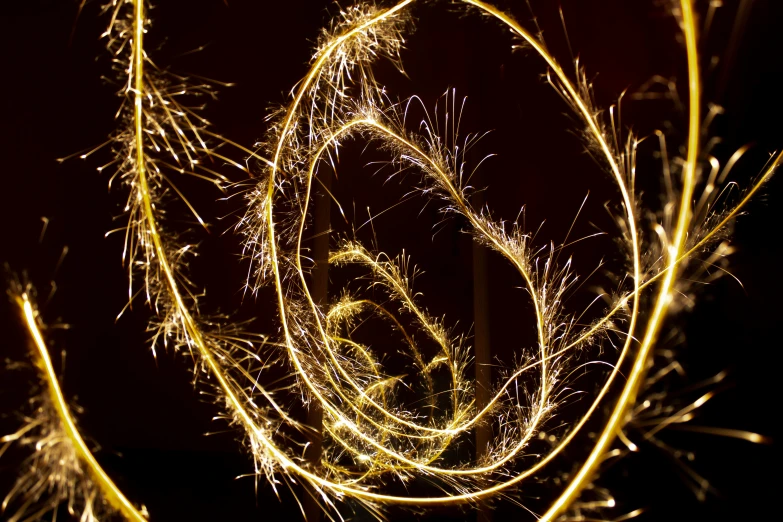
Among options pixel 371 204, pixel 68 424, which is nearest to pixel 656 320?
A: pixel 68 424

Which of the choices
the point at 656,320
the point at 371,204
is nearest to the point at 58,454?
the point at 656,320

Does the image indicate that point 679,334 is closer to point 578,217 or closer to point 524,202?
point 578,217

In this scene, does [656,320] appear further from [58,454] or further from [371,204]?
[371,204]

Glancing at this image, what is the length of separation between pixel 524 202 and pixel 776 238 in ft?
2.32

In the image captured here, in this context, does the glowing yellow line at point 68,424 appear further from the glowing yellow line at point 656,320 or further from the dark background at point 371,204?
the glowing yellow line at point 656,320

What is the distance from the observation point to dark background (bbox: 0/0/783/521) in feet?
2.76

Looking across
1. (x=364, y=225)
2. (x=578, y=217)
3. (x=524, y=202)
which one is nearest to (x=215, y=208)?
(x=364, y=225)

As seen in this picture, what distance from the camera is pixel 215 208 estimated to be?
5.34 feet

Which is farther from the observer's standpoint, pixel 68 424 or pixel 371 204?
pixel 371 204

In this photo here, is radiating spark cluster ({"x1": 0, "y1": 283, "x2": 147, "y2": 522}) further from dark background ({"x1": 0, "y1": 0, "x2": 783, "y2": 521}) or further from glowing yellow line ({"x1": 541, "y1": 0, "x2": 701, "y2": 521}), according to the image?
glowing yellow line ({"x1": 541, "y1": 0, "x2": 701, "y2": 521})

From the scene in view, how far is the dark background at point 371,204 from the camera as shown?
84 centimetres

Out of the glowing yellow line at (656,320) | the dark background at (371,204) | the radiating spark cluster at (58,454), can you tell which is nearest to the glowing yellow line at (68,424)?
the radiating spark cluster at (58,454)

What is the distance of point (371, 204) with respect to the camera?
1.69m

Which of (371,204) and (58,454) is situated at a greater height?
(58,454)
